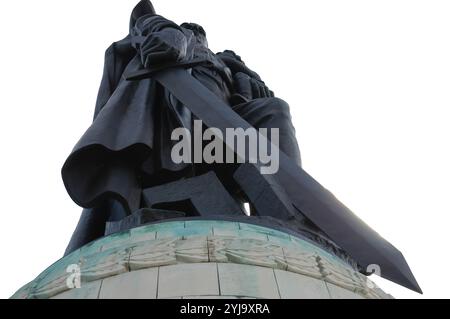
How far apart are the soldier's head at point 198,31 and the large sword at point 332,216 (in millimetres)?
2946

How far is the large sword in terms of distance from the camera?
3754 mm

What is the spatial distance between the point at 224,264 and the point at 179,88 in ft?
8.06

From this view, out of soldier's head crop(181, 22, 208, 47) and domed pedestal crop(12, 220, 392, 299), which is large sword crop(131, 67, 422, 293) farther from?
soldier's head crop(181, 22, 208, 47)

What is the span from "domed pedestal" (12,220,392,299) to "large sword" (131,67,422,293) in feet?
0.42

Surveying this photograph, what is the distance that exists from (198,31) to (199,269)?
5.33 metres

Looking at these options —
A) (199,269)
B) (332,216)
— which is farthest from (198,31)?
(199,269)

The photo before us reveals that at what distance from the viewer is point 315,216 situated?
4.18 meters

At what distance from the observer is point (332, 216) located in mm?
4129

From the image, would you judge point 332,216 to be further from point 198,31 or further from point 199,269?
point 198,31

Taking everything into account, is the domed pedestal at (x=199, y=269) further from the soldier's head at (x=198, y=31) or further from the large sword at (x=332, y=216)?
the soldier's head at (x=198, y=31)

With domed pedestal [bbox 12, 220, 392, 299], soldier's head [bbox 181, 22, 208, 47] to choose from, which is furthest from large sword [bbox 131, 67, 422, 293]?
soldier's head [bbox 181, 22, 208, 47]

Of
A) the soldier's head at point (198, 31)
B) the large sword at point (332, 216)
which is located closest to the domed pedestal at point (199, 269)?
the large sword at point (332, 216)

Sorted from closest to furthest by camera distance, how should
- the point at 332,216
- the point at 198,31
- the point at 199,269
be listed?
the point at 199,269 < the point at 332,216 < the point at 198,31
